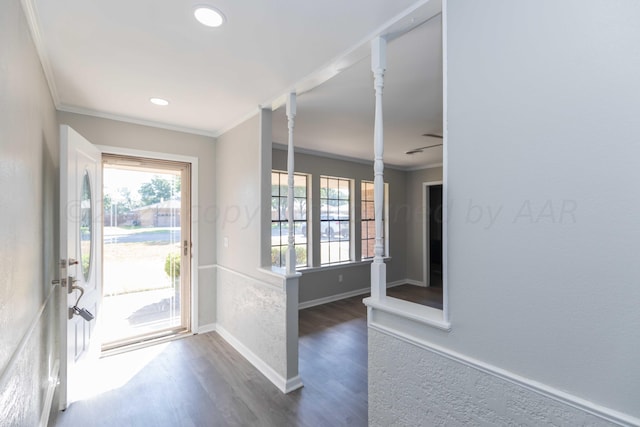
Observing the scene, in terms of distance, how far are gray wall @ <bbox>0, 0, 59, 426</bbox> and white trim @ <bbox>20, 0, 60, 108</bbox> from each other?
0.05 m

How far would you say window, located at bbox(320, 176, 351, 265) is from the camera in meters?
4.99

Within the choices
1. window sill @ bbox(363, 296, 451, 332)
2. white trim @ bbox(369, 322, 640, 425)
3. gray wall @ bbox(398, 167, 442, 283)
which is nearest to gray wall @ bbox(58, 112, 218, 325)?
window sill @ bbox(363, 296, 451, 332)

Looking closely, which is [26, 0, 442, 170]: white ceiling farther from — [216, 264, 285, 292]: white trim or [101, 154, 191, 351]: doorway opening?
[216, 264, 285, 292]: white trim

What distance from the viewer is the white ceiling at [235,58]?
58.1 inches

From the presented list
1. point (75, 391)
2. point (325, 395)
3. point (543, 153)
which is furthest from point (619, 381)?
point (75, 391)

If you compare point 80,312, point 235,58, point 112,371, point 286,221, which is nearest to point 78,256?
point 80,312

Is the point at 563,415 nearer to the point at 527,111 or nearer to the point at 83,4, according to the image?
the point at 527,111

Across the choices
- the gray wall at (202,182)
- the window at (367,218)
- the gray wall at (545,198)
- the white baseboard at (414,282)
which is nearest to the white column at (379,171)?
the gray wall at (545,198)

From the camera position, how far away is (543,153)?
1009 mm

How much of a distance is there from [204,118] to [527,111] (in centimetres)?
297

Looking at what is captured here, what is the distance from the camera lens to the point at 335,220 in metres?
5.17

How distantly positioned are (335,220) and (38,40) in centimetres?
415

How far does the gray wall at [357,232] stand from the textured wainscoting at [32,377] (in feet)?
9.75

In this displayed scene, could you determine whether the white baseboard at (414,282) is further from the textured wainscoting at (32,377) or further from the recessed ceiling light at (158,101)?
the textured wainscoting at (32,377)
